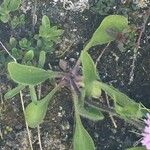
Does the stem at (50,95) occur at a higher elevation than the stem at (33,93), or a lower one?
lower

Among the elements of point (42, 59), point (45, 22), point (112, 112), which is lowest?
point (112, 112)

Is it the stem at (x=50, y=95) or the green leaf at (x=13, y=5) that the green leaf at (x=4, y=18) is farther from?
the stem at (x=50, y=95)

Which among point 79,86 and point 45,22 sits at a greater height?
point 45,22

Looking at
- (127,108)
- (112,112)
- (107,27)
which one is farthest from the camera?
(107,27)

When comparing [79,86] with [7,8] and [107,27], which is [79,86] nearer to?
[107,27]

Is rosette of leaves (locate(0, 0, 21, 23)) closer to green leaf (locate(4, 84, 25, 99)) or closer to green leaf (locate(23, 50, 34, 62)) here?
green leaf (locate(23, 50, 34, 62))

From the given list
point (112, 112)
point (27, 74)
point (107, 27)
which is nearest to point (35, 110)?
point (27, 74)

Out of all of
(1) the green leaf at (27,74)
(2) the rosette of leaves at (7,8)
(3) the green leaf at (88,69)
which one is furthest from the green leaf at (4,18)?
(3) the green leaf at (88,69)
